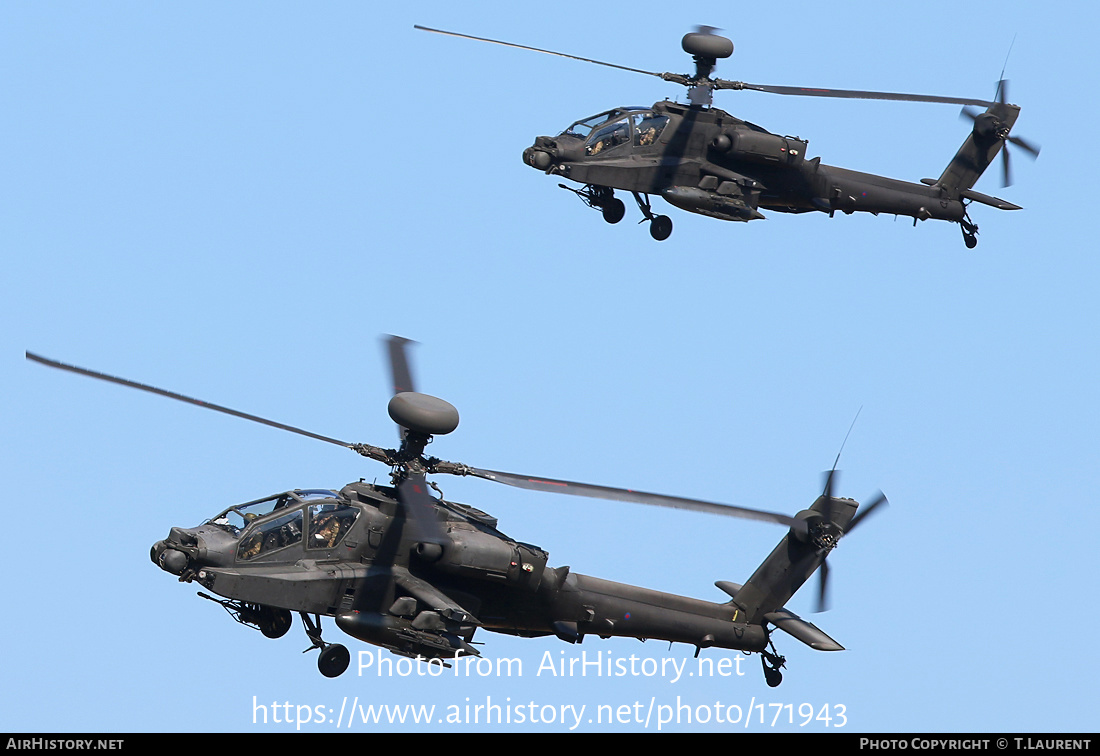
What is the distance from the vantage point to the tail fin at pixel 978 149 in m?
54.4

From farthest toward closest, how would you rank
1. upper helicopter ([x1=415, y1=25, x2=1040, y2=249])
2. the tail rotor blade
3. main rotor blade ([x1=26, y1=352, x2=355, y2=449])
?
upper helicopter ([x1=415, y1=25, x2=1040, y2=249])
the tail rotor blade
main rotor blade ([x1=26, y1=352, x2=355, y2=449])

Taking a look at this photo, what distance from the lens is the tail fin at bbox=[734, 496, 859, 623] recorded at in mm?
45625

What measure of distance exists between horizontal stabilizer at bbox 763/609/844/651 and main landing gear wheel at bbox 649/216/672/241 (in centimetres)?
909

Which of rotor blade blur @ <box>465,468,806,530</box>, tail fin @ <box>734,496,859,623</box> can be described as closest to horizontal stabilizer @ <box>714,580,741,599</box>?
tail fin @ <box>734,496,859,623</box>

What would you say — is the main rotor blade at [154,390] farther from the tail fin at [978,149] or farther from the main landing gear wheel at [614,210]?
the tail fin at [978,149]

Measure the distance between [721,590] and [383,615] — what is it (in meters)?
8.74

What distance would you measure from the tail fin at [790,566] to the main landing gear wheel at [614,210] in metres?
8.43

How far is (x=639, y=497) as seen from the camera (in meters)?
39.0

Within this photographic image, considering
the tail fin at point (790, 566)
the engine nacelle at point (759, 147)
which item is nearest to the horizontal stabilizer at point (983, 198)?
the engine nacelle at point (759, 147)

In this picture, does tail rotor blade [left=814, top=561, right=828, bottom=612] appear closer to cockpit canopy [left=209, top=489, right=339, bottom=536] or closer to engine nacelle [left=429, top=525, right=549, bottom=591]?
engine nacelle [left=429, top=525, right=549, bottom=591]

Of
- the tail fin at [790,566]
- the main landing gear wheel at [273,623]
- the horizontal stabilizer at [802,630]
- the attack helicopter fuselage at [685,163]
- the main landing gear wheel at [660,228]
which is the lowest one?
the main landing gear wheel at [273,623]

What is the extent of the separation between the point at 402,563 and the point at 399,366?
12.3 feet

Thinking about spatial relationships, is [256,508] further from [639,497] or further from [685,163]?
[685,163]
